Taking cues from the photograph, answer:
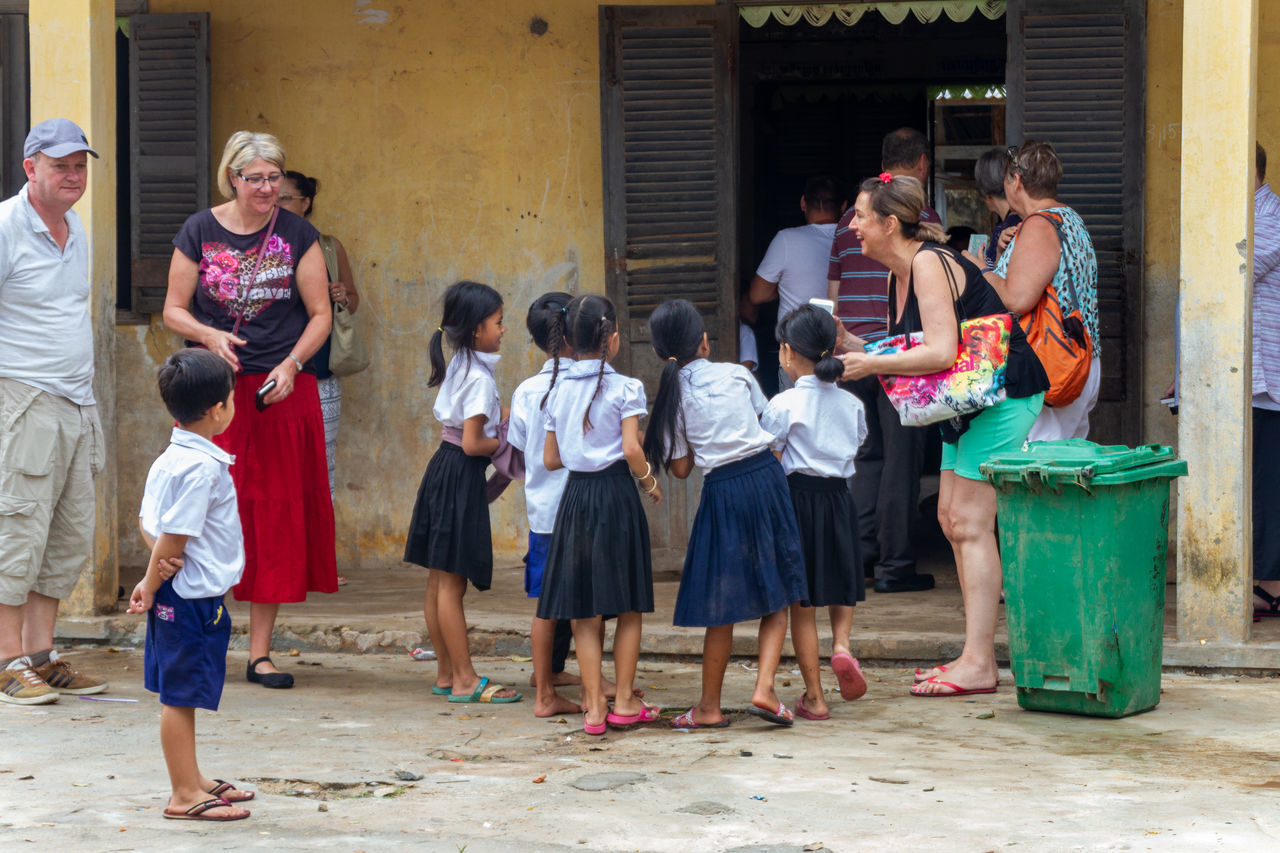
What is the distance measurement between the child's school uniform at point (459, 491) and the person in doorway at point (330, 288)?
184 centimetres

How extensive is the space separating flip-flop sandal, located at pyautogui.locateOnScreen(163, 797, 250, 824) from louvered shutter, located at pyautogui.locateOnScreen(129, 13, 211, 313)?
404cm

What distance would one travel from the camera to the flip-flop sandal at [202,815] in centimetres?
377

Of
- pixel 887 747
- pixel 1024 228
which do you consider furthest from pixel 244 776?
pixel 1024 228

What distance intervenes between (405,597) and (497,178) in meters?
2.08

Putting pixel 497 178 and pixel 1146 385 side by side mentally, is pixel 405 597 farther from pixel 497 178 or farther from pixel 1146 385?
pixel 1146 385

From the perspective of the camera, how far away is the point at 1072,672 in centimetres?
476

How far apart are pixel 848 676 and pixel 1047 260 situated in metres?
1.69

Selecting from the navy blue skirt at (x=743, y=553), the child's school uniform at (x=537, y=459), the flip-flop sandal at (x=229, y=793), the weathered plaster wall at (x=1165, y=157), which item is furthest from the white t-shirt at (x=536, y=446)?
the weathered plaster wall at (x=1165, y=157)

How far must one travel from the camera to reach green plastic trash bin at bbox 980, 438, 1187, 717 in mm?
4672

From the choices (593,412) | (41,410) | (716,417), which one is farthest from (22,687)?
(716,417)

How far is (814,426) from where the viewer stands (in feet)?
15.9

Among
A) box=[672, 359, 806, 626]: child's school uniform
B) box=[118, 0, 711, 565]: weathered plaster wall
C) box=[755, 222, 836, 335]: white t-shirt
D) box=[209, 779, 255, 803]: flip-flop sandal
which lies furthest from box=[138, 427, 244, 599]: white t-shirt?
box=[755, 222, 836, 335]: white t-shirt

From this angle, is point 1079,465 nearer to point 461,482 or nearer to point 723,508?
point 723,508

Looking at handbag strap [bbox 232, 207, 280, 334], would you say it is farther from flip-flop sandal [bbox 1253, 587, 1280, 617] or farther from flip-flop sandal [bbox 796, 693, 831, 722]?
flip-flop sandal [bbox 1253, 587, 1280, 617]
